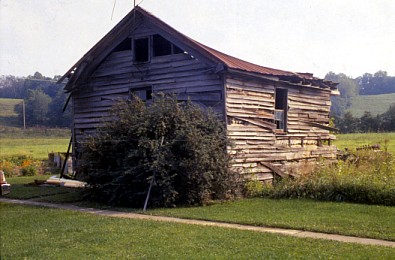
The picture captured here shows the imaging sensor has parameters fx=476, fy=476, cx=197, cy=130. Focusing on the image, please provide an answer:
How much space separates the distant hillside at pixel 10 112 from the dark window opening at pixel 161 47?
5.94 metres

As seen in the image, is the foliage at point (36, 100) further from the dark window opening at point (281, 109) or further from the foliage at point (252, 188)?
the dark window opening at point (281, 109)

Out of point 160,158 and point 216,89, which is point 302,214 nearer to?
point 160,158

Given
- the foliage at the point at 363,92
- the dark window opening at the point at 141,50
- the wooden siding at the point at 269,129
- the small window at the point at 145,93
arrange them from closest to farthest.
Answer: the wooden siding at the point at 269,129, the small window at the point at 145,93, the dark window opening at the point at 141,50, the foliage at the point at 363,92

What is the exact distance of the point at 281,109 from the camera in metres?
→ 19.9

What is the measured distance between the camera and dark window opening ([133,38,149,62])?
64.5 ft

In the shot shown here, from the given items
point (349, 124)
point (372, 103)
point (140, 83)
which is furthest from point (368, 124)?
point (140, 83)

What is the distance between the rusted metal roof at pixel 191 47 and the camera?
55.5 feet

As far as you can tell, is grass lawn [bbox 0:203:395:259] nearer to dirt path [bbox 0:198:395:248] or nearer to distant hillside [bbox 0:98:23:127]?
dirt path [bbox 0:198:395:248]

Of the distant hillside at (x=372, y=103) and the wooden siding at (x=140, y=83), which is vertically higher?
the distant hillside at (x=372, y=103)

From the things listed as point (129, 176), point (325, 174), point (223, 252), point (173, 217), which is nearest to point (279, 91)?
point (325, 174)

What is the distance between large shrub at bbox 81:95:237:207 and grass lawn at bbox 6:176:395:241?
2.18 feet

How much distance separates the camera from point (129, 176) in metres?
14.4

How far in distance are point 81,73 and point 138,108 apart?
260 inches

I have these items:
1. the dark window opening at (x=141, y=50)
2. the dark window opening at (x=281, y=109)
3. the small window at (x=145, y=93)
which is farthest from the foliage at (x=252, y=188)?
the dark window opening at (x=141, y=50)
